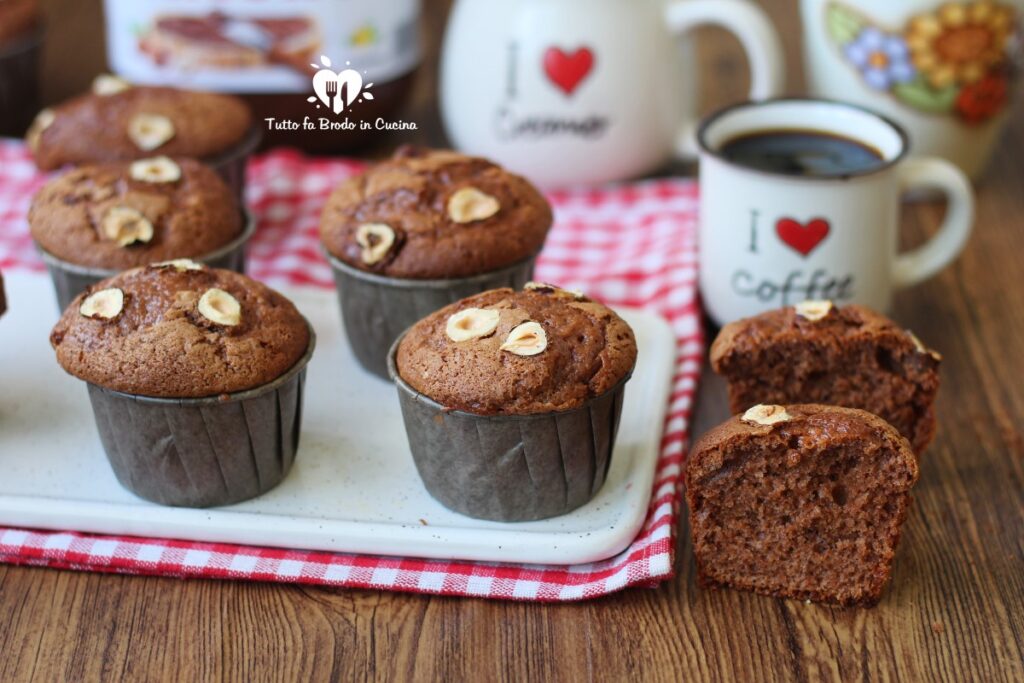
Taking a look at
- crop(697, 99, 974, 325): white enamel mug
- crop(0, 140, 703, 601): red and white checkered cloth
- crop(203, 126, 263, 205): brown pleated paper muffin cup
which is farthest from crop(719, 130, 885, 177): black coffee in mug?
crop(203, 126, 263, 205): brown pleated paper muffin cup

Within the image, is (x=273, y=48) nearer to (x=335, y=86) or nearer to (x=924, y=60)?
(x=335, y=86)

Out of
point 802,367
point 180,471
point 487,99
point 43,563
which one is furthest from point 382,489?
point 487,99

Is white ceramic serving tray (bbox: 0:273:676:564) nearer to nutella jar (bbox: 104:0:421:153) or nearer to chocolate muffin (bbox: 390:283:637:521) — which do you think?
chocolate muffin (bbox: 390:283:637:521)

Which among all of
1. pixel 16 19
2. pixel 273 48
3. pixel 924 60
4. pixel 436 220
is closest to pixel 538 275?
pixel 436 220

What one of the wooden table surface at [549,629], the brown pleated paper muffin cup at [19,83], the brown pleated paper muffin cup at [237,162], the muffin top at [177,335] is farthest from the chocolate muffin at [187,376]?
the brown pleated paper muffin cup at [19,83]

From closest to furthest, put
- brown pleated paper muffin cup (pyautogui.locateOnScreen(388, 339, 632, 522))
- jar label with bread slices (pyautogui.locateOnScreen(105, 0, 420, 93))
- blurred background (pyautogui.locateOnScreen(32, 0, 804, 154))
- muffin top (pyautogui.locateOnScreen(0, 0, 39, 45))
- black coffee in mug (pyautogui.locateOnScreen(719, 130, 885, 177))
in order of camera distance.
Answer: brown pleated paper muffin cup (pyautogui.locateOnScreen(388, 339, 632, 522)) < black coffee in mug (pyautogui.locateOnScreen(719, 130, 885, 177)) < jar label with bread slices (pyautogui.locateOnScreen(105, 0, 420, 93)) < muffin top (pyautogui.locateOnScreen(0, 0, 39, 45)) < blurred background (pyautogui.locateOnScreen(32, 0, 804, 154))

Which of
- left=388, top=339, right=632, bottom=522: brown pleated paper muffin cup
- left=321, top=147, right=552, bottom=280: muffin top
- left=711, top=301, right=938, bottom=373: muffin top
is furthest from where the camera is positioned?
left=321, top=147, right=552, bottom=280: muffin top
